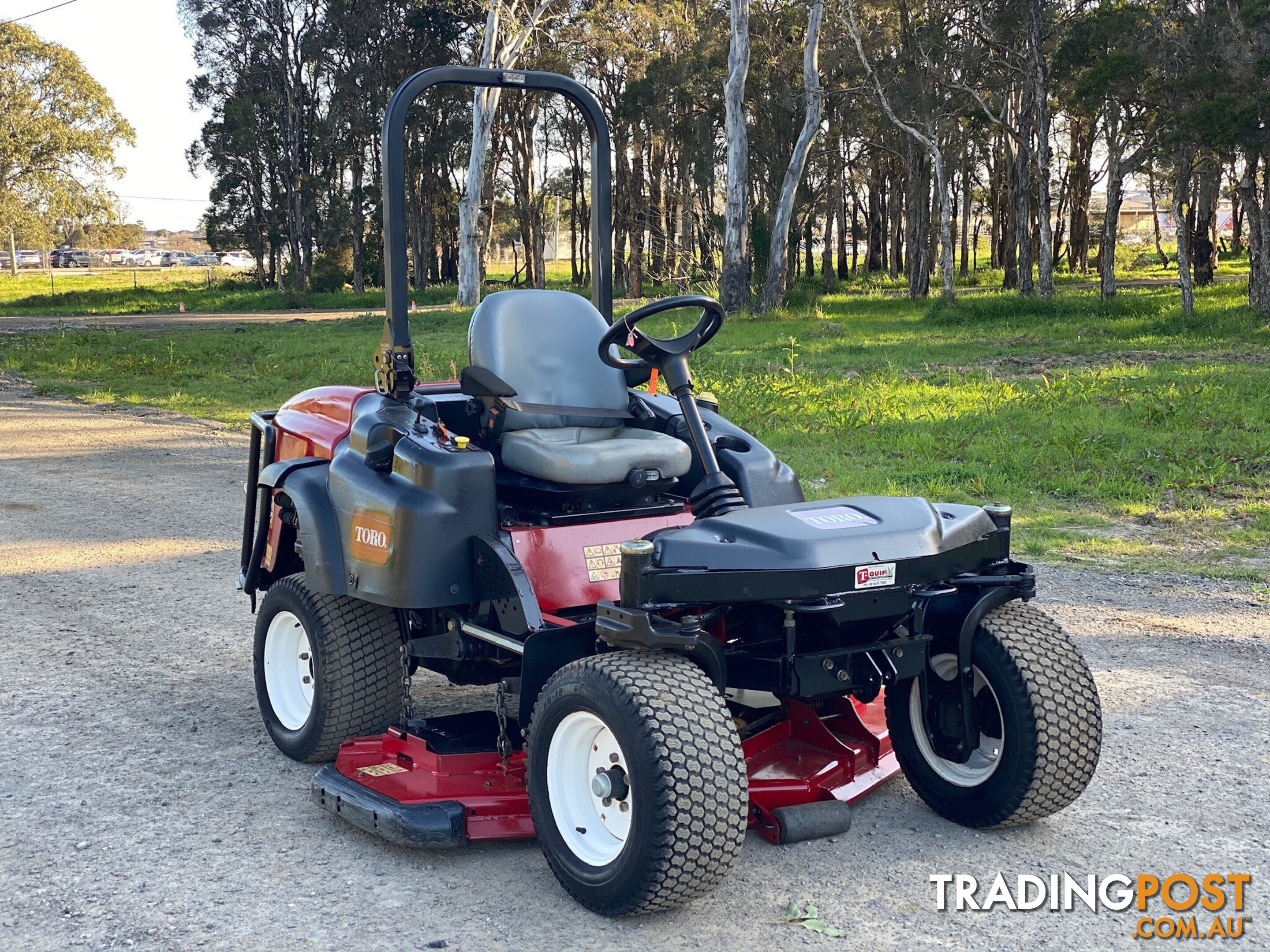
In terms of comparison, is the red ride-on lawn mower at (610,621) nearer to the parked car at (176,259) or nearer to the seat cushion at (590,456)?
the seat cushion at (590,456)

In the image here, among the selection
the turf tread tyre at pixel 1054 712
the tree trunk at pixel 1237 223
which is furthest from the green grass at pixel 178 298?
the turf tread tyre at pixel 1054 712

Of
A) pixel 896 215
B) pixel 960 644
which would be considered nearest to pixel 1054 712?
pixel 960 644

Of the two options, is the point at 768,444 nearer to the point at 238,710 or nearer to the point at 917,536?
the point at 238,710

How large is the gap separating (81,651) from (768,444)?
263 inches

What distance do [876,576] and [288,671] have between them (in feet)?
7.75

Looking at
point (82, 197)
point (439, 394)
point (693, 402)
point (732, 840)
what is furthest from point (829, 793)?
point (82, 197)

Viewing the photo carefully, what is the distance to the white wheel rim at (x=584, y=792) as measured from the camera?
3410 millimetres

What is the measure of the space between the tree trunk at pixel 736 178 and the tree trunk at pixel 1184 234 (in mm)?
8215

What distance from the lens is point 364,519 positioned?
13.6 feet

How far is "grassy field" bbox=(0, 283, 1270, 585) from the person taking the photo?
8.73 m

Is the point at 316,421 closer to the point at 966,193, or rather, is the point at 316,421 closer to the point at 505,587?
the point at 505,587

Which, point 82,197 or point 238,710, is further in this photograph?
point 82,197

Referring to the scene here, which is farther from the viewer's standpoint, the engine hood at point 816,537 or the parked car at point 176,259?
the parked car at point 176,259

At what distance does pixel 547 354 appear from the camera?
15.1 ft
